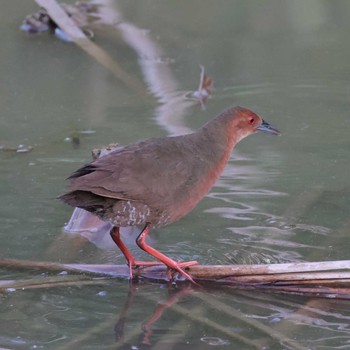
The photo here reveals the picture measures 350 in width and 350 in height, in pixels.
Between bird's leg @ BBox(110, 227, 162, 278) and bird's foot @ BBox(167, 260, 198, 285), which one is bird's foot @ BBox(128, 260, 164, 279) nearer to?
bird's leg @ BBox(110, 227, 162, 278)

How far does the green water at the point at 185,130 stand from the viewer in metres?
4.98

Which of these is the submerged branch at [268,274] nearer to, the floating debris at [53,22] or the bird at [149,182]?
the bird at [149,182]

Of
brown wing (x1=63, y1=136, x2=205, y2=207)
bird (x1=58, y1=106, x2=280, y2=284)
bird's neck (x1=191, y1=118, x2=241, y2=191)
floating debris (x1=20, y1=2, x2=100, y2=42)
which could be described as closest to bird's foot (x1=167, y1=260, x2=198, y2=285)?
bird (x1=58, y1=106, x2=280, y2=284)

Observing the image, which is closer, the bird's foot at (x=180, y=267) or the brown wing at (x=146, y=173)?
the brown wing at (x=146, y=173)

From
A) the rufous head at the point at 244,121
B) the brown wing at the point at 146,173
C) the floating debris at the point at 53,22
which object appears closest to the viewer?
the brown wing at the point at 146,173

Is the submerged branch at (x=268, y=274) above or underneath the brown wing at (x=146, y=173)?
underneath

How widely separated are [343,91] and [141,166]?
4323mm

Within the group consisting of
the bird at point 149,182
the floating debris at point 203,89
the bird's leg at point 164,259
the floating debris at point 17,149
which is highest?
the bird at point 149,182

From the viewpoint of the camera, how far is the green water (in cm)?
498

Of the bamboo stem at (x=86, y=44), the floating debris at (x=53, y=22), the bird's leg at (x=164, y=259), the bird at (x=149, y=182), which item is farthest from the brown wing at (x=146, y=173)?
the floating debris at (x=53, y=22)

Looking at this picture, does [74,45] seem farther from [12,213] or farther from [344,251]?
[344,251]

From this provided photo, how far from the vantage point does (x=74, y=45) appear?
10875 millimetres

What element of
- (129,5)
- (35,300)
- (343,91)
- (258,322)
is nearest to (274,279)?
(258,322)

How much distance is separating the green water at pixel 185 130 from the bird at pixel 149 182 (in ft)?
1.22
